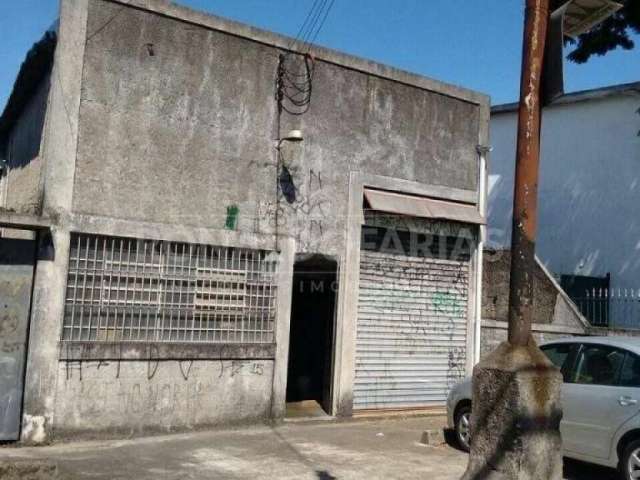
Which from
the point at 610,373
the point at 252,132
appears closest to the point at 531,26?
the point at 610,373

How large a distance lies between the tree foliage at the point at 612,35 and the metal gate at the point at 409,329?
4.59 meters

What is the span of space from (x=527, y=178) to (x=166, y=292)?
549 cm

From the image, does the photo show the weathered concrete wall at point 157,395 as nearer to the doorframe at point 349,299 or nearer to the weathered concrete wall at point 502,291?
the doorframe at point 349,299

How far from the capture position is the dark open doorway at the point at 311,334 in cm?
1066

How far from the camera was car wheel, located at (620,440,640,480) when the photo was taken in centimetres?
678

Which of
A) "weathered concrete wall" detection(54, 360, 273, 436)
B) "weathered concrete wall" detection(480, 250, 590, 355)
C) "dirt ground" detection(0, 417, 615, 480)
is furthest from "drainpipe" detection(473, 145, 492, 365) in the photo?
"weathered concrete wall" detection(54, 360, 273, 436)

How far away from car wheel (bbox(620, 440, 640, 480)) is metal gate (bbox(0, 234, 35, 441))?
646cm

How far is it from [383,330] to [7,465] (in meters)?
6.25

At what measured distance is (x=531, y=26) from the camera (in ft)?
16.3

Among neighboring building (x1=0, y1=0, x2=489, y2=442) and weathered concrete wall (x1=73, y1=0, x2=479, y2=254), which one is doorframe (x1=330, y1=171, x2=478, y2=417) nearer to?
neighboring building (x1=0, y1=0, x2=489, y2=442)

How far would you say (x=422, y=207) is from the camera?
11.2 meters

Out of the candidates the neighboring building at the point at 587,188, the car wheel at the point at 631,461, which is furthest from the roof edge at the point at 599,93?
the car wheel at the point at 631,461

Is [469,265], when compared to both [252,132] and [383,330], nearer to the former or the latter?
[383,330]

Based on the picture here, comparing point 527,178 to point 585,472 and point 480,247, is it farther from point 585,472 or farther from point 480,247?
point 480,247
